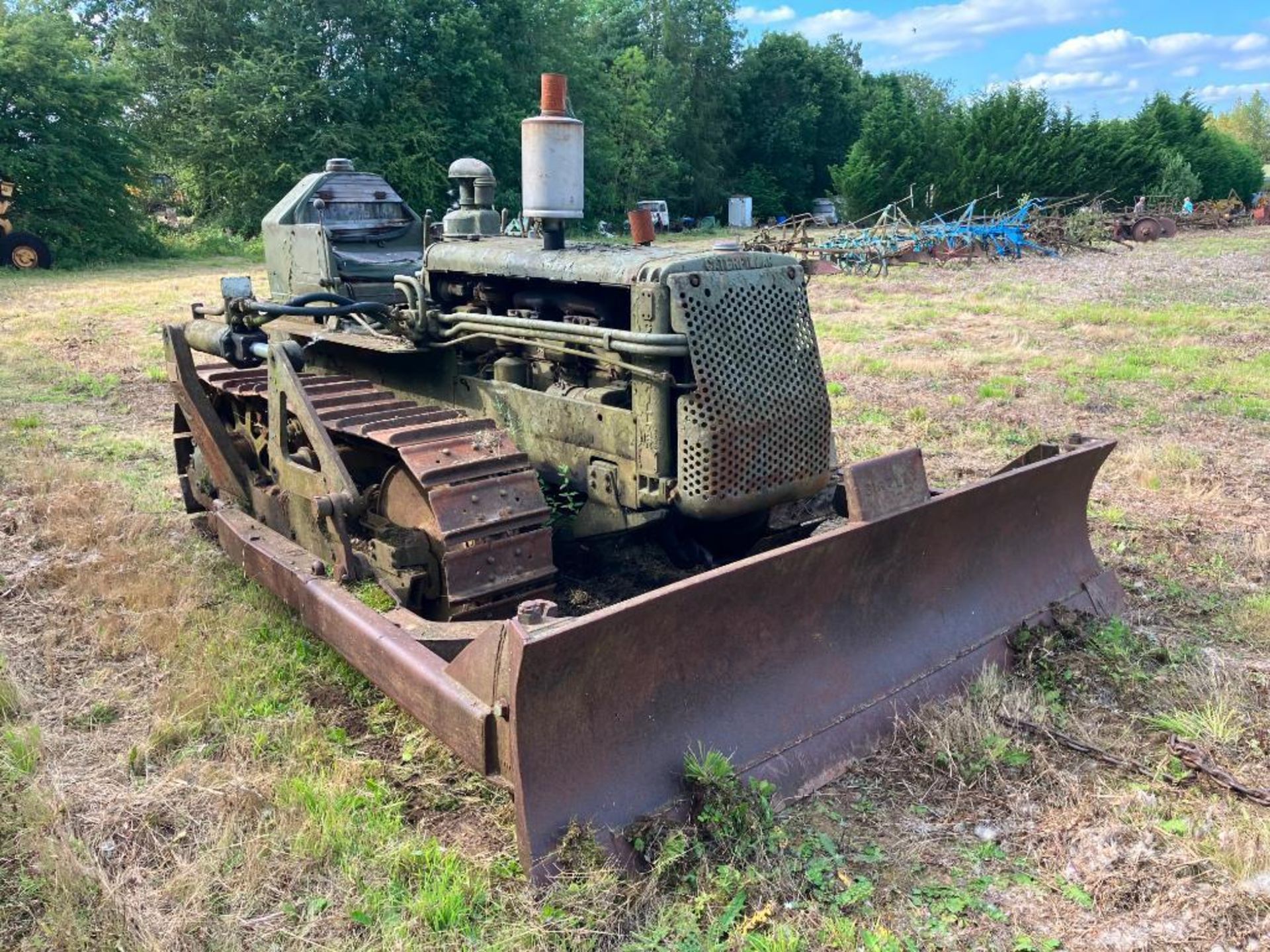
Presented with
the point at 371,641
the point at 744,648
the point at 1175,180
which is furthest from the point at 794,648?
the point at 1175,180

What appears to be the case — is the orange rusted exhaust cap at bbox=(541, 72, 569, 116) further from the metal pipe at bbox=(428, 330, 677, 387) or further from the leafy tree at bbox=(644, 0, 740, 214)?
the leafy tree at bbox=(644, 0, 740, 214)

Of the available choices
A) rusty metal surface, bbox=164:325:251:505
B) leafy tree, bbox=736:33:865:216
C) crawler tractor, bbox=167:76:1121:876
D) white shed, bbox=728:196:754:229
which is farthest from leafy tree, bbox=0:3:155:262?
leafy tree, bbox=736:33:865:216

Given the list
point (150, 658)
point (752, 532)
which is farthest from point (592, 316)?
point (150, 658)

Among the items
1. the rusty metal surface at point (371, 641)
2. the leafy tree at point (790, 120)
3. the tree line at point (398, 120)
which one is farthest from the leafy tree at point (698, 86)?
the rusty metal surface at point (371, 641)

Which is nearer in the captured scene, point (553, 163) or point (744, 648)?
point (744, 648)

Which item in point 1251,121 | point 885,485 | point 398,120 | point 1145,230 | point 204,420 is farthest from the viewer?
point 1251,121

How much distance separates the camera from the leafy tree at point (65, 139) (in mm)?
22422

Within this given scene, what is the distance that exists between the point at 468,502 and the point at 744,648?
113cm

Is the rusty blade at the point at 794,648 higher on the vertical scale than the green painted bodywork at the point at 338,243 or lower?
lower

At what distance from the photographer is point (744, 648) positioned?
3.09 meters

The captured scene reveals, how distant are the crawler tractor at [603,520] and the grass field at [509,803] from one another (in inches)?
8.2

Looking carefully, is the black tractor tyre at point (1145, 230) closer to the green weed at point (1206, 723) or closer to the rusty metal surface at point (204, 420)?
the green weed at point (1206, 723)

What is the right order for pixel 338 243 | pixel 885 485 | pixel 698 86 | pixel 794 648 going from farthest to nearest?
pixel 698 86 < pixel 338 243 < pixel 885 485 < pixel 794 648

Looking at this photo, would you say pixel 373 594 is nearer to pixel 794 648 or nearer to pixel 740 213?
pixel 794 648
